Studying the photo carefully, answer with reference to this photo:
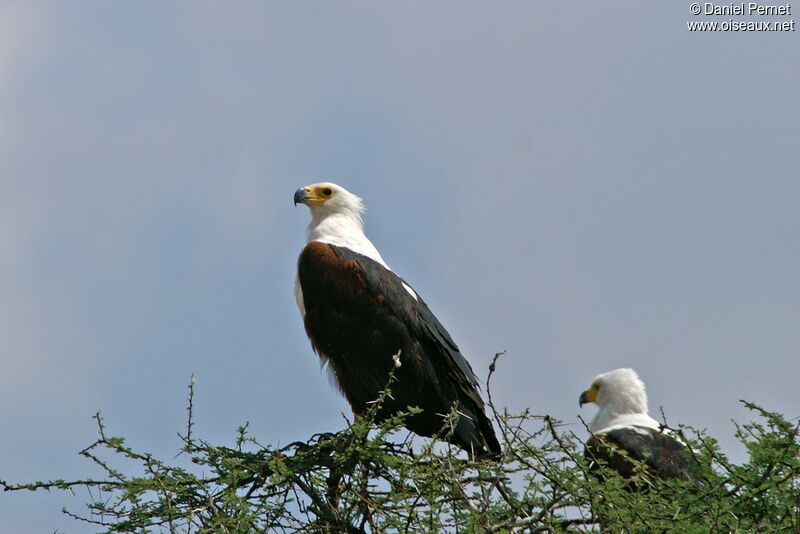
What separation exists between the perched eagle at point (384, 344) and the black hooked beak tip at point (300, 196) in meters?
0.79

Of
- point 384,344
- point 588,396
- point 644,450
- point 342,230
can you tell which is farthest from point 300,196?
point 588,396

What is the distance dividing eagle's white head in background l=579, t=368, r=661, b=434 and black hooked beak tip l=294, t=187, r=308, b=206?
3.09 meters

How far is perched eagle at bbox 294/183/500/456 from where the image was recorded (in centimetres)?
652

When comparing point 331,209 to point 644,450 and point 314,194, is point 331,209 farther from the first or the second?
point 644,450

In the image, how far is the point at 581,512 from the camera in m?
4.86

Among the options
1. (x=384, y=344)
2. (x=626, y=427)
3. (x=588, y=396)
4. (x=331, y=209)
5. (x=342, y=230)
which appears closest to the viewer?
(x=384, y=344)

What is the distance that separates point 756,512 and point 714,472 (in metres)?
0.31

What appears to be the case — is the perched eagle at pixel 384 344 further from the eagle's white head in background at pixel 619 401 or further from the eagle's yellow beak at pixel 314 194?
the eagle's white head in background at pixel 619 401

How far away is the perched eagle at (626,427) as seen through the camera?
311 inches

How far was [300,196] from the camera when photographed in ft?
24.9

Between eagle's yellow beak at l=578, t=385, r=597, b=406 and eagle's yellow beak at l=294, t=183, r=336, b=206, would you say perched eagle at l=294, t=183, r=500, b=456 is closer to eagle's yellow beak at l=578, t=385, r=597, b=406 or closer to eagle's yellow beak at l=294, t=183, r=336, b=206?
eagle's yellow beak at l=294, t=183, r=336, b=206

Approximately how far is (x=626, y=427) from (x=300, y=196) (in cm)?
302

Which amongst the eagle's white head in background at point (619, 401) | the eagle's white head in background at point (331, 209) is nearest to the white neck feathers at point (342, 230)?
the eagle's white head in background at point (331, 209)

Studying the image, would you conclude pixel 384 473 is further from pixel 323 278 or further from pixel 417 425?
pixel 323 278
